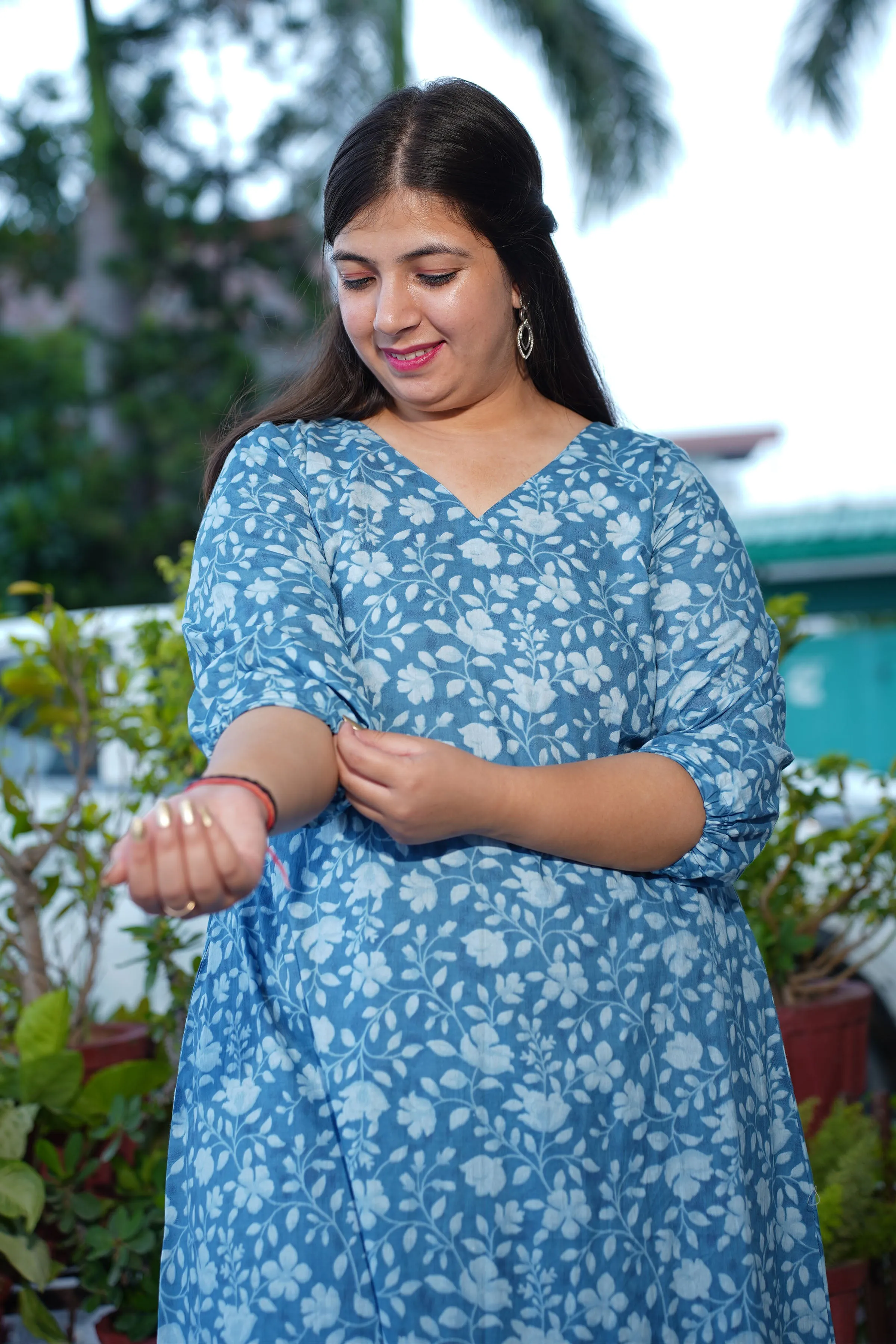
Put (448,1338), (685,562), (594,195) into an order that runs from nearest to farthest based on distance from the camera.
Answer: (448,1338), (685,562), (594,195)

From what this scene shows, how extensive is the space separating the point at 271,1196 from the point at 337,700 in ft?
1.57

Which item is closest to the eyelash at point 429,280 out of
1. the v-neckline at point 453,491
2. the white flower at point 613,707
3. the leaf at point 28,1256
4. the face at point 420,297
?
the face at point 420,297

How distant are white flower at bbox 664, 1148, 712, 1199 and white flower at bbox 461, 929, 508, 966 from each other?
0.97 ft

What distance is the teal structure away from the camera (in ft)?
52.9

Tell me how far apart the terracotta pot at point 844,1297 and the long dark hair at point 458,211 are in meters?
1.59

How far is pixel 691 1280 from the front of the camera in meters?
1.36

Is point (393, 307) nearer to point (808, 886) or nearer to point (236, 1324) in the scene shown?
point (236, 1324)

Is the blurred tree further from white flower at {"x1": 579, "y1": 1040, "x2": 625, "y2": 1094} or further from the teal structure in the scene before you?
white flower at {"x1": 579, "y1": 1040, "x2": 625, "y2": 1094}

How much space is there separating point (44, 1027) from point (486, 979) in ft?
4.13

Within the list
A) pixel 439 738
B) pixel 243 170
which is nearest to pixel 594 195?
pixel 243 170

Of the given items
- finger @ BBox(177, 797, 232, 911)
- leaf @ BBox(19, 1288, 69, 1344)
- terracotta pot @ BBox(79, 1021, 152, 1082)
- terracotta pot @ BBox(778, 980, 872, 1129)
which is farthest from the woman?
terracotta pot @ BBox(778, 980, 872, 1129)

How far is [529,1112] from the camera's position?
1292mm

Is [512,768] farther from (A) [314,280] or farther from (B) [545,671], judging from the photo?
(A) [314,280]

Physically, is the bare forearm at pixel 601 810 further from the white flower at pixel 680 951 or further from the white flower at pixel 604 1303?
the white flower at pixel 604 1303
